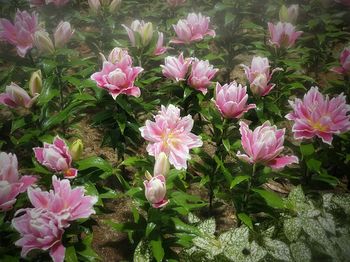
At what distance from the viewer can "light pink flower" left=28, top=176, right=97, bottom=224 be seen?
5.46 feet

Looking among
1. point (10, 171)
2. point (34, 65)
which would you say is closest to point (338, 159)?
point (10, 171)

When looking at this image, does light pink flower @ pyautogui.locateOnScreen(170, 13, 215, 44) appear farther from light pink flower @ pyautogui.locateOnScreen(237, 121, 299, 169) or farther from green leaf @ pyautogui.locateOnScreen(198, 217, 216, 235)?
green leaf @ pyautogui.locateOnScreen(198, 217, 216, 235)

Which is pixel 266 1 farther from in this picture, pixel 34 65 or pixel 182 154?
pixel 182 154

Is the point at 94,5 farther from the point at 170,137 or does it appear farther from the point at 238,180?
the point at 238,180

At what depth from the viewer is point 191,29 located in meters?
3.03

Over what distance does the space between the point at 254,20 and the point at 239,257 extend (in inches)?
129

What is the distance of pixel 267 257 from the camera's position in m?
2.07

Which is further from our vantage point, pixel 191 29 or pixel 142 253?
pixel 191 29

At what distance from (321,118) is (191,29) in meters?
1.33

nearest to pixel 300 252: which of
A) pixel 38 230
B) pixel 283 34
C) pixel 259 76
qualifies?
pixel 259 76

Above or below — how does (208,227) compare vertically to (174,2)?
below

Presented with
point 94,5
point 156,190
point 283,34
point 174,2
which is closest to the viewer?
point 156,190

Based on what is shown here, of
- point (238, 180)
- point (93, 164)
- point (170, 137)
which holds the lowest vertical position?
point (238, 180)

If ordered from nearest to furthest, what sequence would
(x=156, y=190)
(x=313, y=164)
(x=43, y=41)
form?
(x=156, y=190), (x=313, y=164), (x=43, y=41)
